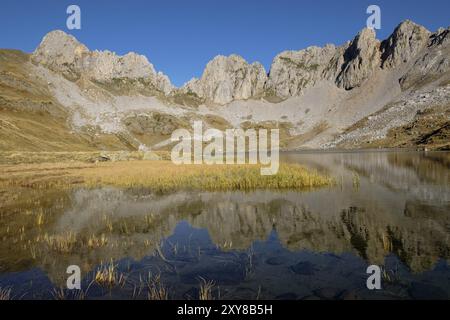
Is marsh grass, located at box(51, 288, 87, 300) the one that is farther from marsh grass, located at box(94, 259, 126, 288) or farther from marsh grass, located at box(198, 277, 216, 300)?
marsh grass, located at box(198, 277, 216, 300)

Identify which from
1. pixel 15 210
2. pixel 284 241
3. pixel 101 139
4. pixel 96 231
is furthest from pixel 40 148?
pixel 284 241

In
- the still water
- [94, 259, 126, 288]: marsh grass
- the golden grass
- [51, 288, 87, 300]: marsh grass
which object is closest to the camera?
[51, 288, 87, 300]: marsh grass

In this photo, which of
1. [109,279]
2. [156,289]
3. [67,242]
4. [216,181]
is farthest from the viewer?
[216,181]

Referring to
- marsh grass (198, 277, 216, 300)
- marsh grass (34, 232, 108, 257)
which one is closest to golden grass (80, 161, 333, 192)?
marsh grass (34, 232, 108, 257)

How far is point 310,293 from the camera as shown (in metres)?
11.3

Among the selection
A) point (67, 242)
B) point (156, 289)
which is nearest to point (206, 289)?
point (156, 289)

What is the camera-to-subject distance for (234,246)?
17.4m

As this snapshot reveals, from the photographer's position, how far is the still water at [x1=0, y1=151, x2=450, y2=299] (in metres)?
11.9

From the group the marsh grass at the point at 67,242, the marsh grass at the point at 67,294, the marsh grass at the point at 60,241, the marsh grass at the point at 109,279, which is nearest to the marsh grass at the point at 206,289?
the marsh grass at the point at 109,279

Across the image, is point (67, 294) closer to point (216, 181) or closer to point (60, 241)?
point (60, 241)

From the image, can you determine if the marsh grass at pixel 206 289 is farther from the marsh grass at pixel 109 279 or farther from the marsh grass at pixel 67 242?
the marsh grass at pixel 67 242

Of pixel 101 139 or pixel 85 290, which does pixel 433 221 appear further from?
pixel 101 139

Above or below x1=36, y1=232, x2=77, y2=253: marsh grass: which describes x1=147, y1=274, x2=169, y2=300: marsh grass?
below

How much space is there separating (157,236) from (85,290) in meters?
7.71
